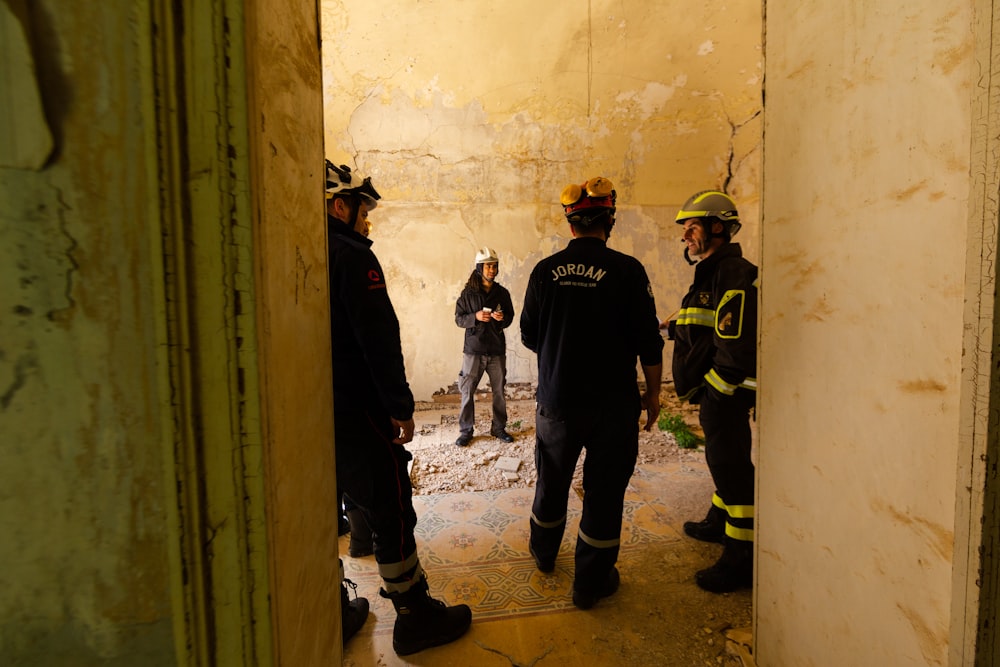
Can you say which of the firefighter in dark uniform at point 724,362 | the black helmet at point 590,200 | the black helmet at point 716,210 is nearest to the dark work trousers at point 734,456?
the firefighter in dark uniform at point 724,362

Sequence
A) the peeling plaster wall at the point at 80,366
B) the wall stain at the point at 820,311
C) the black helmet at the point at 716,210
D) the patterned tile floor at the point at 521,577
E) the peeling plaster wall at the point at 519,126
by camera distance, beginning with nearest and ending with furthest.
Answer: the peeling plaster wall at the point at 80,366
the wall stain at the point at 820,311
the patterned tile floor at the point at 521,577
the black helmet at the point at 716,210
the peeling plaster wall at the point at 519,126

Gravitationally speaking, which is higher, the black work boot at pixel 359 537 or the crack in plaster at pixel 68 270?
the crack in plaster at pixel 68 270

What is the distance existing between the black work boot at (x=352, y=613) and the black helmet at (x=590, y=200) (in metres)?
2.09

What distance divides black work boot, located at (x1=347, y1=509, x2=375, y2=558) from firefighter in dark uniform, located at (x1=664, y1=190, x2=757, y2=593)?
1853 mm

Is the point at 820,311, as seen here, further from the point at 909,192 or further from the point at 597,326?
the point at 597,326

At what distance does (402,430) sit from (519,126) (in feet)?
15.5

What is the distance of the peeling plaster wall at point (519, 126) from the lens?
5070 millimetres

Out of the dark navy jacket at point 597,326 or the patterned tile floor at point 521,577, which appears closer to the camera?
the patterned tile floor at point 521,577

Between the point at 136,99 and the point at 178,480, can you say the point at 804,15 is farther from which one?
the point at 178,480

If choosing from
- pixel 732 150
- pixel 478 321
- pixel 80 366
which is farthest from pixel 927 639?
pixel 732 150

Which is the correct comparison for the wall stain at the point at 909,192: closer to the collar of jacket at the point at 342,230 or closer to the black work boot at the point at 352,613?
the collar of jacket at the point at 342,230

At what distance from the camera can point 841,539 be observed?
1.21m

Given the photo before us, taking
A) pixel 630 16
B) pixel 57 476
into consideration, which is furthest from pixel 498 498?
pixel 630 16

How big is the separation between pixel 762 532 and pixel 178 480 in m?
1.78
